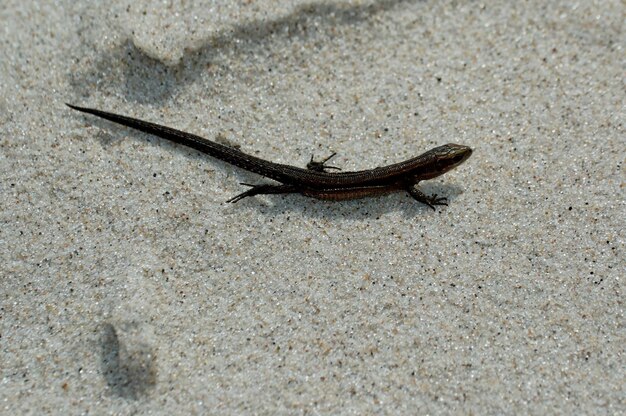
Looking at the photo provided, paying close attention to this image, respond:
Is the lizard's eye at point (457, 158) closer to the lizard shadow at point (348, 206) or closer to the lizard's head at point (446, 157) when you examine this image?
the lizard's head at point (446, 157)

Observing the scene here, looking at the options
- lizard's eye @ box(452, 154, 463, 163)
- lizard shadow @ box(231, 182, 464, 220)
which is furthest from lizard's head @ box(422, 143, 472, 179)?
lizard shadow @ box(231, 182, 464, 220)

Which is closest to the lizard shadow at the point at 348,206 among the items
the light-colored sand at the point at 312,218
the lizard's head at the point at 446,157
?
the light-colored sand at the point at 312,218

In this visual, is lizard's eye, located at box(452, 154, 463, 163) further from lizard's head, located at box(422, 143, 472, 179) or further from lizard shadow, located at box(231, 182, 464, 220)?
lizard shadow, located at box(231, 182, 464, 220)

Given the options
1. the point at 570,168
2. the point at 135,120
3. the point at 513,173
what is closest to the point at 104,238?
A: the point at 135,120

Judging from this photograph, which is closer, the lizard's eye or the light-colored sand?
the light-colored sand

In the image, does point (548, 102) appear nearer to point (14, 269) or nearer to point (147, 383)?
point (147, 383)

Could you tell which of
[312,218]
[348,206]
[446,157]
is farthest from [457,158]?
[312,218]
